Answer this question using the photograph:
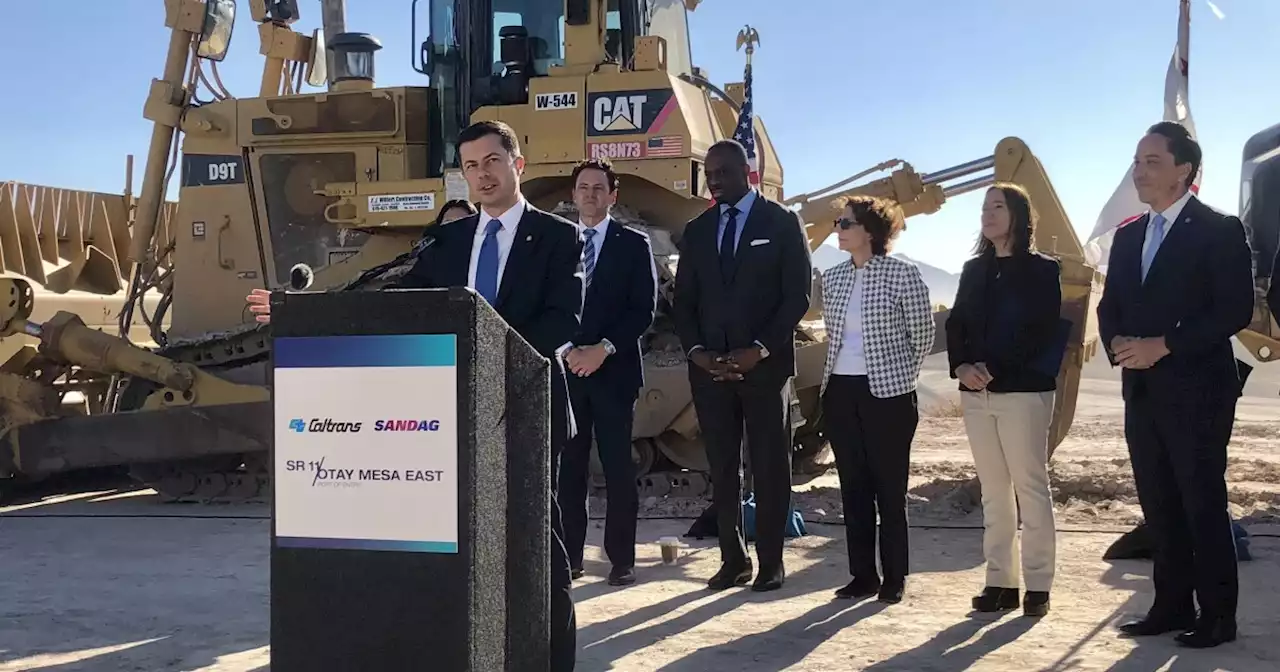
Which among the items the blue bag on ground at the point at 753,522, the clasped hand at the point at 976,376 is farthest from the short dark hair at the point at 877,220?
the blue bag on ground at the point at 753,522

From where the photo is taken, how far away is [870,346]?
4906 millimetres

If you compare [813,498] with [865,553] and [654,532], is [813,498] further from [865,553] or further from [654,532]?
[865,553]

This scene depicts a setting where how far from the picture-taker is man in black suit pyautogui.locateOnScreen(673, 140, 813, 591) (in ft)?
16.6

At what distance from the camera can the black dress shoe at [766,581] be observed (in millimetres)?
5141

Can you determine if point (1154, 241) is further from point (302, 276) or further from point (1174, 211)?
point (302, 276)

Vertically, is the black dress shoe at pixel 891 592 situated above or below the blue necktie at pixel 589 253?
below

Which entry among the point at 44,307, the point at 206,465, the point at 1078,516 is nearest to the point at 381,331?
the point at 1078,516

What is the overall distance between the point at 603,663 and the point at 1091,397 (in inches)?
661

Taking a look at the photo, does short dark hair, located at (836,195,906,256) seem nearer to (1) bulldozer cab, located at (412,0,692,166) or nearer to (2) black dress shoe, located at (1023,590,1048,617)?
(2) black dress shoe, located at (1023,590,1048,617)

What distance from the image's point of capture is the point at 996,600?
4.73 m

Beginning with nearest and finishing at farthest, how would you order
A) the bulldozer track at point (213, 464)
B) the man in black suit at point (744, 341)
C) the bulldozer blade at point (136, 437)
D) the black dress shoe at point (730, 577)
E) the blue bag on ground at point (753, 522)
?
the man in black suit at point (744, 341) → the black dress shoe at point (730, 577) → the blue bag on ground at point (753, 522) → the bulldozer blade at point (136, 437) → the bulldozer track at point (213, 464)

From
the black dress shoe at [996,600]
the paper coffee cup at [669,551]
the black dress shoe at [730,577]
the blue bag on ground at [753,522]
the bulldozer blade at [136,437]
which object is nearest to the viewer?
the black dress shoe at [996,600]

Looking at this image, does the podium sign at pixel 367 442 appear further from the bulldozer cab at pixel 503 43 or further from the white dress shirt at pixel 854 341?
the bulldozer cab at pixel 503 43

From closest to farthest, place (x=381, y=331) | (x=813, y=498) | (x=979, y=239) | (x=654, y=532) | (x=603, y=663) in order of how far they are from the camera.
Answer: (x=381, y=331) → (x=603, y=663) → (x=979, y=239) → (x=654, y=532) → (x=813, y=498)
